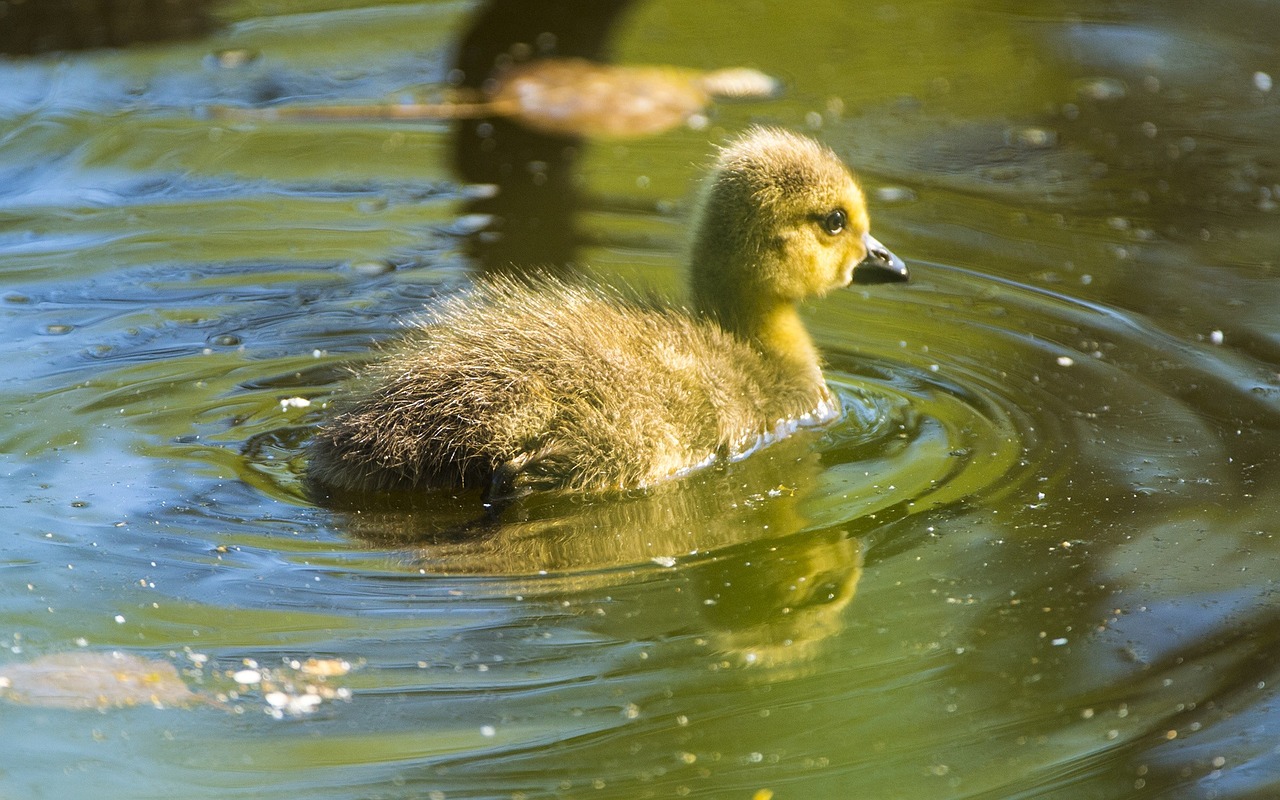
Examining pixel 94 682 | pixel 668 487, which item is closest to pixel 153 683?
pixel 94 682

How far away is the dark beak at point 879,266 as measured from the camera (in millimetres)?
4916

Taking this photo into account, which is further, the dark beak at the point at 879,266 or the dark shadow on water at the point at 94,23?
the dark shadow on water at the point at 94,23

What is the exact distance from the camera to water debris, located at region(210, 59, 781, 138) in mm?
7340

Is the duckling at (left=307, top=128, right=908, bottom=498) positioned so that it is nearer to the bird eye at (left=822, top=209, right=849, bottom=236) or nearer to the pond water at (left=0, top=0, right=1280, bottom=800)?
the bird eye at (left=822, top=209, right=849, bottom=236)

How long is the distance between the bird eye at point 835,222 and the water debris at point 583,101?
2578 mm

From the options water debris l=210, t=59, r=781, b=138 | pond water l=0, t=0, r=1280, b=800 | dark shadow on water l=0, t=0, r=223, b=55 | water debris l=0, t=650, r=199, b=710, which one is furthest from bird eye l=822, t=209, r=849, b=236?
dark shadow on water l=0, t=0, r=223, b=55

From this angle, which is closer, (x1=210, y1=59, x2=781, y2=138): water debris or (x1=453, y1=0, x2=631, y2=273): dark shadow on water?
(x1=453, y1=0, x2=631, y2=273): dark shadow on water

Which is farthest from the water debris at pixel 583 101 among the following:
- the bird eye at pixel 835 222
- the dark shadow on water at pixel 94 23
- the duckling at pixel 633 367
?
the bird eye at pixel 835 222

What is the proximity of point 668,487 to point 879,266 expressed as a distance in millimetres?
1179

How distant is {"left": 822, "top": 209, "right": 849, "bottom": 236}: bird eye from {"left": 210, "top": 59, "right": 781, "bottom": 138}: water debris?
2578mm

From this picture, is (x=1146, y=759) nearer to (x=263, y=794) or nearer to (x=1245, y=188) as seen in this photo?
(x=263, y=794)

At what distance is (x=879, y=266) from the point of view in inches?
194

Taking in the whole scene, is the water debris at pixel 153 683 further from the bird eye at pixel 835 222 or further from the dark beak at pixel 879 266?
the dark beak at pixel 879 266

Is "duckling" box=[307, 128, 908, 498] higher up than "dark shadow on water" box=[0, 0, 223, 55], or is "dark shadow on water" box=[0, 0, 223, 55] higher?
"dark shadow on water" box=[0, 0, 223, 55]
